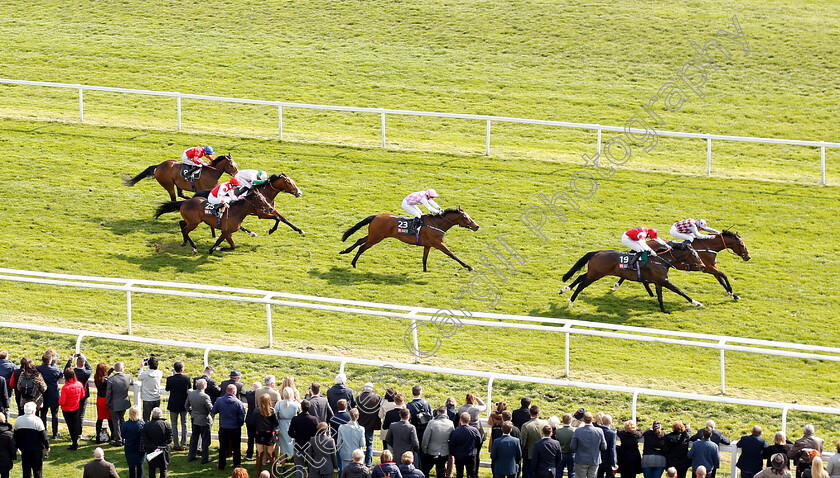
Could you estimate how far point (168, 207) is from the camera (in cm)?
1983

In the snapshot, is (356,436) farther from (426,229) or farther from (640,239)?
(640,239)

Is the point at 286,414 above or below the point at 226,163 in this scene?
below

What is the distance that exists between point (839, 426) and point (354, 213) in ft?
32.2

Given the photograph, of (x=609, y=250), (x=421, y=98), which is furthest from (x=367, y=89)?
(x=609, y=250)

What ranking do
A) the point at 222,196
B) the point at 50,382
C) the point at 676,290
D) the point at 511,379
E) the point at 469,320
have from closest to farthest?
the point at 50,382 → the point at 511,379 → the point at 469,320 → the point at 676,290 → the point at 222,196

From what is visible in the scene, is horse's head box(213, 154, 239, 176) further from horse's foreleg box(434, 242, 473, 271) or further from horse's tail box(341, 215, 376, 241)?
horse's foreleg box(434, 242, 473, 271)

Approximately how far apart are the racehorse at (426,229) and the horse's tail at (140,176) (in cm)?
435

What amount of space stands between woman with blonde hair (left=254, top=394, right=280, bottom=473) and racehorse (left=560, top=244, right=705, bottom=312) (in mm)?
6583

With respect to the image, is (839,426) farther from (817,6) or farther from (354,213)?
(817,6)

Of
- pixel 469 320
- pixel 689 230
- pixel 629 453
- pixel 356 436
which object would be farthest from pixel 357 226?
pixel 629 453

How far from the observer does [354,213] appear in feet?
68.2

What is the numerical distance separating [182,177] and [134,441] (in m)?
9.40

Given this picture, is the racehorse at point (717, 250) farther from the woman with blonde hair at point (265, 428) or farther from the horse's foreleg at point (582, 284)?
the woman with blonde hair at point (265, 428)

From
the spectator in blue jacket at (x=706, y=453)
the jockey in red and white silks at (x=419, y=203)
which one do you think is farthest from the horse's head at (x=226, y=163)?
the spectator in blue jacket at (x=706, y=453)
